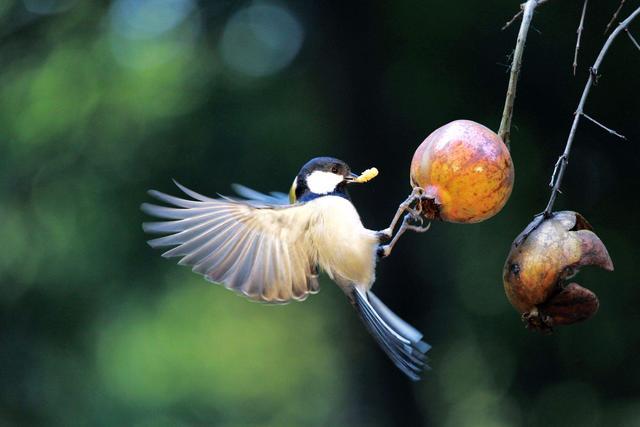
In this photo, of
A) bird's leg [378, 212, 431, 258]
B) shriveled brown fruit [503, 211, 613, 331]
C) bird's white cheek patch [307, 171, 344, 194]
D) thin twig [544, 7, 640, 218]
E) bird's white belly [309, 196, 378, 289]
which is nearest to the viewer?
thin twig [544, 7, 640, 218]

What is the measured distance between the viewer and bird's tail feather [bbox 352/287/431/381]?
214 cm

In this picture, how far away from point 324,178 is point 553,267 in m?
0.95

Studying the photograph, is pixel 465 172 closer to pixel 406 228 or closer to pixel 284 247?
pixel 406 228

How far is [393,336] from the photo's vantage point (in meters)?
2.25

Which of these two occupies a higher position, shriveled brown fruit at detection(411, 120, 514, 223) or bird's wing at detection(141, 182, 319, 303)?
shriveled brown fruit at detection(411, 120, 514, 223)

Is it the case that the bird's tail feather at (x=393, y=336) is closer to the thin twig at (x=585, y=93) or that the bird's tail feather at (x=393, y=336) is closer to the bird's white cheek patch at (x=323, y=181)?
the bird's white cheek patch at (x=323, y=181)

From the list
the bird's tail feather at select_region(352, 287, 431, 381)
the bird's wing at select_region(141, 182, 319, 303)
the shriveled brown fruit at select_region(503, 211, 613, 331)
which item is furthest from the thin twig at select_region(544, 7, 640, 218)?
the bird's wing at select_region(141, 182, 319, 303)

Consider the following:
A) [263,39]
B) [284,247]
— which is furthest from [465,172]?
[263,39]

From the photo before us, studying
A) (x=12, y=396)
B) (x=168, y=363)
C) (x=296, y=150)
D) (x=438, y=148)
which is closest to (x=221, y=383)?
(x=168, y=363)

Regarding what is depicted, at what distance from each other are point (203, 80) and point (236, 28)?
37cm

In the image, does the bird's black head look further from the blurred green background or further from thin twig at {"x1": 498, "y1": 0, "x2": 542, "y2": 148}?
the blurred green background

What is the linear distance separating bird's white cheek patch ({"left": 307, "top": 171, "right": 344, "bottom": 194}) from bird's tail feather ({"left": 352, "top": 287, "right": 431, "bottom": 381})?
0.28 metres

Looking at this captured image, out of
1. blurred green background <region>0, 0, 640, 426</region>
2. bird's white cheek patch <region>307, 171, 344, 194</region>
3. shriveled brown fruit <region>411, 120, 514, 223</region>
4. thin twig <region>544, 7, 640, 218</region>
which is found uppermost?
thin twig <region>544, 7, 640, 218</region>

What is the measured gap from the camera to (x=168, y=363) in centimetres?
568
